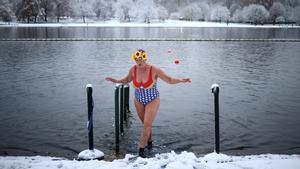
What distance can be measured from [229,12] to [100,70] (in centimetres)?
11801

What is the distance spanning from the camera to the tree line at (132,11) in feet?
311

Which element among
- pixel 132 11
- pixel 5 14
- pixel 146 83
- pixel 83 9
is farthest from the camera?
pixel 83 9

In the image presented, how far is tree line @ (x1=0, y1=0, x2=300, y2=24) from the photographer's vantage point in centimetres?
9477

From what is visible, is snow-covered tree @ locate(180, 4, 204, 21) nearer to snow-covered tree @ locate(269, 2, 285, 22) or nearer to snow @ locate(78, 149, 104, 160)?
snow-covered tree @ locate(269, 2, 285, 22)

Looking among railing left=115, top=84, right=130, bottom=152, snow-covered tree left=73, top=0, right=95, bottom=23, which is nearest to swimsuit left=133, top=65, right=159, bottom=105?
railing left=115, top=84, right=130, bottom=152

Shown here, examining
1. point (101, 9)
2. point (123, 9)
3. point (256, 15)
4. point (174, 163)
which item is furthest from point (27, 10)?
point (174, 163)

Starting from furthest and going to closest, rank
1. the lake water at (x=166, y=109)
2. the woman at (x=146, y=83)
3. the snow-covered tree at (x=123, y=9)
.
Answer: the snow-covered tree at (x=123, y=9)
the lake water at (x=166, y=109)
the woman at (x=146, y=83)

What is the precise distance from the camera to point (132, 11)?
5054 inches

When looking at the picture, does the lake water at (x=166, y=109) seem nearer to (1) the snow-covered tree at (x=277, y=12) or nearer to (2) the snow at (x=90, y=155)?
(2) the snow at (x=90, y=155)

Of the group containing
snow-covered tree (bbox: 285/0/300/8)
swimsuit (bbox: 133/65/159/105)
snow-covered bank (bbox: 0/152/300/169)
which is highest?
snow-covered tree (bbox: 285/0/300/8)

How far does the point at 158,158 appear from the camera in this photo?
6.61 metres

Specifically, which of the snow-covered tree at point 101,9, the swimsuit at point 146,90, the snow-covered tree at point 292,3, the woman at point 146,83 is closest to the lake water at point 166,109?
the woman at point 146,83

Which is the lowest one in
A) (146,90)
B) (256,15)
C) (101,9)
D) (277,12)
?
(146,90)

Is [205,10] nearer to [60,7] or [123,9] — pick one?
[123,9]
